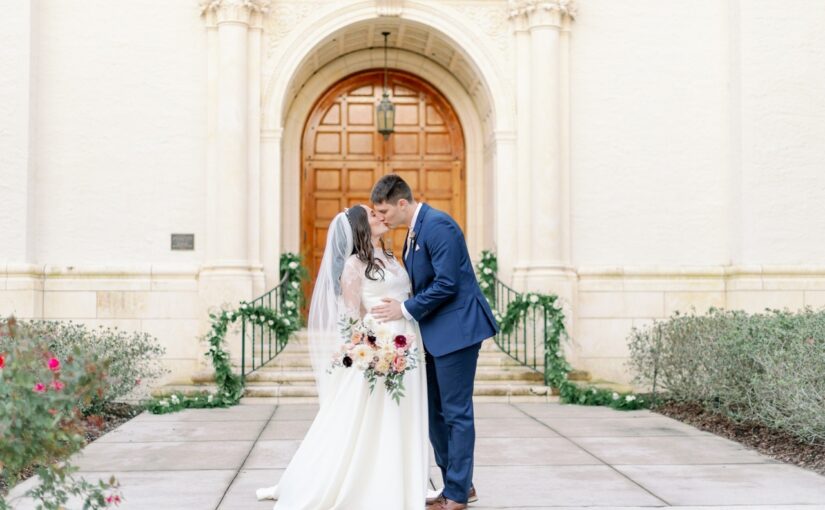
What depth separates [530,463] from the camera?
7211 mm

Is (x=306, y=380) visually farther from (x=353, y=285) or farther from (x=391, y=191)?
(x=391, y=191)

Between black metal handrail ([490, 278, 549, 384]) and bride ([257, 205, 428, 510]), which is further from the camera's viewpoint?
black metal handrail ([490, 278, 549, 384])

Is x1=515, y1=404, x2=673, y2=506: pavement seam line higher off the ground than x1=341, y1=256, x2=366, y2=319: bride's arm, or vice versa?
x1=341, y1=256, x2=366, y2=319: bride's arm

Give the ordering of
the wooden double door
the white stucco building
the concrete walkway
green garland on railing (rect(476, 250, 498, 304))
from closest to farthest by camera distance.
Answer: the concrete walkway, the white stucco building, green garland on railing (rect(476, 250, 498, 304)), the wooden double door

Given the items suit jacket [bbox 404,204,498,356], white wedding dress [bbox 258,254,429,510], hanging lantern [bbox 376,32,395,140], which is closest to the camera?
white wedding dress [bbox 258,254,429,510]

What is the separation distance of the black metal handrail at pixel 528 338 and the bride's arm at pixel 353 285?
588cm

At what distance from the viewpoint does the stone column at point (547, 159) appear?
12555 mm

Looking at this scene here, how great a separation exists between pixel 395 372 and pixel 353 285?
25.1 inches

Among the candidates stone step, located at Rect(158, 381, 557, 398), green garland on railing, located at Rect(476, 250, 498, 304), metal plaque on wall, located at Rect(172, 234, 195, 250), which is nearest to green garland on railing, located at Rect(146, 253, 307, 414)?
stone step, located at Rect(158, 381, 557, 398)

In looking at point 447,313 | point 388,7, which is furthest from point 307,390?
point 447,313

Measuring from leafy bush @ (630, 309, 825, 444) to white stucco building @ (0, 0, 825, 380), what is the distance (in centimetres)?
204

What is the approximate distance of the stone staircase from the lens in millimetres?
11273

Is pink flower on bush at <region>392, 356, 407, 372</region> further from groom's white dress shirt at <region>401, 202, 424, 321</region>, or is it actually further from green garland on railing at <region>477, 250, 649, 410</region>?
green garland on railing at <region>477, 250, 649, 410</region>

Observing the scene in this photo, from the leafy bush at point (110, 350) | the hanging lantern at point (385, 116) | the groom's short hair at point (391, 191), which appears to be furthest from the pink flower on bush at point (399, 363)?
the hanging lantern at point (385, 116)
